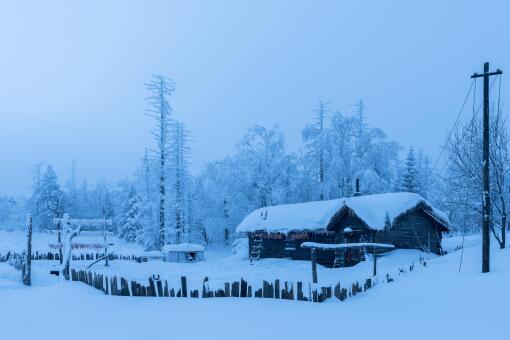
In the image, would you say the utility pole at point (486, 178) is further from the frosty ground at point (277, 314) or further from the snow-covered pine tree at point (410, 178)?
the snow-covered pine tree at point (410, 178)

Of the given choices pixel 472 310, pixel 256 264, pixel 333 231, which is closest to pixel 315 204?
pixel 333 231

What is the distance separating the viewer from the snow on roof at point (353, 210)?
925 inches

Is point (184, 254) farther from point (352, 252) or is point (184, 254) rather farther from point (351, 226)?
point (351, 226)

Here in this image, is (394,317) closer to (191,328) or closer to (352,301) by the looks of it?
(352,301)

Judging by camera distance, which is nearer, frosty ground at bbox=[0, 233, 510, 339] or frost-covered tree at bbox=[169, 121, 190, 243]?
frosty ground at bbox=[0, 233, 510, 339]

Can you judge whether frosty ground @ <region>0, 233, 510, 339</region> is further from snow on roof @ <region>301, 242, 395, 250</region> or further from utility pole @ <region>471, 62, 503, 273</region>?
snow on roof @ <region>301, 242, 395, 250</region>

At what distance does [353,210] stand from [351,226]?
1268 mm

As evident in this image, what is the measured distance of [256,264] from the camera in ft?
85.6

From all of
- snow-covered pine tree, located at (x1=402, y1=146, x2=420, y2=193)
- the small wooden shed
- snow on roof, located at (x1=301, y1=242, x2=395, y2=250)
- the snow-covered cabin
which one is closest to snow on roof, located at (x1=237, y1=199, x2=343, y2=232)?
the snow-covered cabin

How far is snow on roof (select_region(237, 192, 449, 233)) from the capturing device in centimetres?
2348

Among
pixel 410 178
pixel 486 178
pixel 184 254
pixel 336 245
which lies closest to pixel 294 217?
pixel 336 245

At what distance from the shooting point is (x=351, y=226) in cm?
2406

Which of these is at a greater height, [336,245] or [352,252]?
[336,245]

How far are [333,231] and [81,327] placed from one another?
17.0 m
